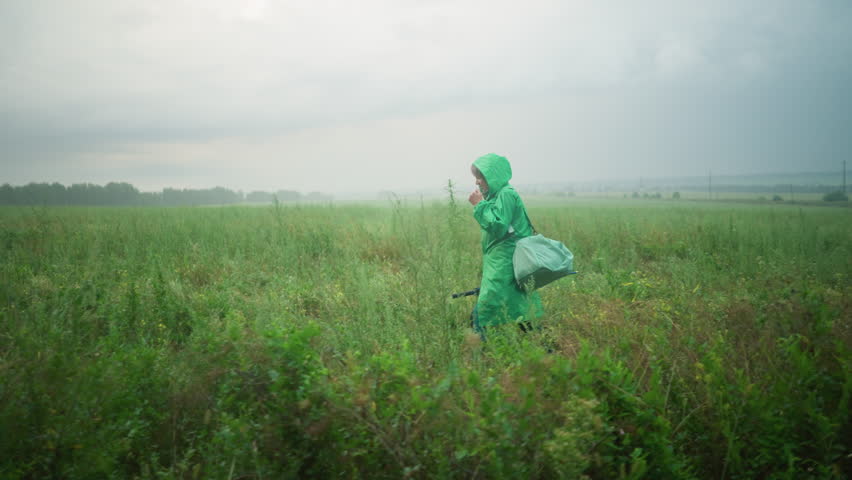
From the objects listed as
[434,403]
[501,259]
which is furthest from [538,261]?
[434,403]

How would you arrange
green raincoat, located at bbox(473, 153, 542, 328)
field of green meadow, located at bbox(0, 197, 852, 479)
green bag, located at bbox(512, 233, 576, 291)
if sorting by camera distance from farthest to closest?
green raincoat, located at bbox(473, 153, 542, 328)
green bag, located at bbox(512, 233, 576, 291)
field of green meadow, located at bbox(0, 197, 852, 479)

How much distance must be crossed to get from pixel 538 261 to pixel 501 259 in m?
0.41

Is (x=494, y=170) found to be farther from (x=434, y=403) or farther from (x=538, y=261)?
(x=434, y=403)

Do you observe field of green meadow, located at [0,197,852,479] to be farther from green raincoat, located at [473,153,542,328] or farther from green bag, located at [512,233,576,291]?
green bag, located at [512,233,576,291]

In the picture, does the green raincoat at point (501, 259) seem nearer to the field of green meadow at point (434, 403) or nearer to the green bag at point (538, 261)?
the green bag at point (538, 261)

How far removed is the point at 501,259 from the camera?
3.68 m

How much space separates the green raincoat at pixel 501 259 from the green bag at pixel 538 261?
0.13 meters

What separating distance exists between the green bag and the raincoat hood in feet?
1.86

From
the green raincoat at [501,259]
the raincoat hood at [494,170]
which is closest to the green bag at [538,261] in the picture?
the green raincoat at [501,259]

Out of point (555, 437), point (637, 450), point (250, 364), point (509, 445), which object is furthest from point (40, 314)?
point (637, 450)

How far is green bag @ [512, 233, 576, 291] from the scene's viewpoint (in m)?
3.39

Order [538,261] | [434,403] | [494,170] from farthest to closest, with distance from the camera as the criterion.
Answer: [494,170], [538,261], [434,403]

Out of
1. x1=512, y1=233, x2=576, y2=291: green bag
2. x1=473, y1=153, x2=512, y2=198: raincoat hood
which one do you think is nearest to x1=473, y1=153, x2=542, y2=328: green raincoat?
x1=473, y1=153, x2=512, y2=198: raincoat hood

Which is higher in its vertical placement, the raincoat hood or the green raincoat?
the raincoat hood
